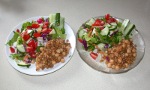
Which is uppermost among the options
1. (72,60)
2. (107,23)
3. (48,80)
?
(107,23)

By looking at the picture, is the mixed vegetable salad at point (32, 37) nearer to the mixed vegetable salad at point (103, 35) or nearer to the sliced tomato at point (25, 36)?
the sliced tomato at point (25, 36)

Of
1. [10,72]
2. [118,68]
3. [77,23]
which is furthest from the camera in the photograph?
[77,23]

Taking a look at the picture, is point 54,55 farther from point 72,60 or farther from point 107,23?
point 107,23

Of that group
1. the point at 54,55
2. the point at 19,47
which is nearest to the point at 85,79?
the point at 54,55

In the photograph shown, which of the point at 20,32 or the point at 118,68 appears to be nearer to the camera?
the point at 118,68

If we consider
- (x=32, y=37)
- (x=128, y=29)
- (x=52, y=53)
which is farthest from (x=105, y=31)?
(x=32, y=37)

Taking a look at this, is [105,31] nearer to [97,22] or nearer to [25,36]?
[97,22]

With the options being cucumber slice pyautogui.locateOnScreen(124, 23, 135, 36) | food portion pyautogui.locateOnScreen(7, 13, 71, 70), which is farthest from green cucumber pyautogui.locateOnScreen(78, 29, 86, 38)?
cucumber slice pyautogui.locateOnScreen(124, 23, 135, 36)

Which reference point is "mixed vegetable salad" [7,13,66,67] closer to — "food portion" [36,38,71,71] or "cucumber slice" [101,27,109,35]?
"food portion" [36,38,71,71]
